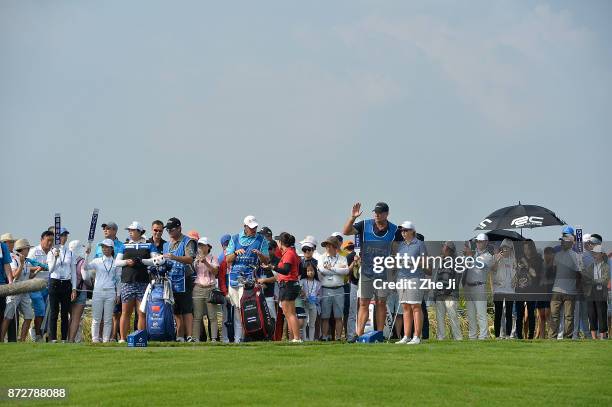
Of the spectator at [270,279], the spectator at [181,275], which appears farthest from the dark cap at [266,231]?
the spectator at [181,275]

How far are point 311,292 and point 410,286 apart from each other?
3.82 m

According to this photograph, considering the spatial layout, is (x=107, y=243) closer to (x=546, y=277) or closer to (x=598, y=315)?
(x=546, y=277)

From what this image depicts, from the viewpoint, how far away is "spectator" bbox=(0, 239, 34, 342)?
77.9ft

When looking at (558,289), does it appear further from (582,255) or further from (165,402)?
(165,402)

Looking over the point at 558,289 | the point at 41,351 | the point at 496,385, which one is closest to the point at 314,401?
the point at 496,385

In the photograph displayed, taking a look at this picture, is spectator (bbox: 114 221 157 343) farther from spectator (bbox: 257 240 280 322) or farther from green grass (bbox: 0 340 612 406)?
spectator (bbox: 257 240 280 322)

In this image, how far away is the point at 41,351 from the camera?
1941 centimetres

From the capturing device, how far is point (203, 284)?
943 inches

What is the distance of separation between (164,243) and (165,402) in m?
9.94

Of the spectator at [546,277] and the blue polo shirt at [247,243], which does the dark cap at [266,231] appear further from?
the spectator at [546,277]

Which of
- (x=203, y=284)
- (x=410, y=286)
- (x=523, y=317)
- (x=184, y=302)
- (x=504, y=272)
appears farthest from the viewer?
(x=523, y=317)

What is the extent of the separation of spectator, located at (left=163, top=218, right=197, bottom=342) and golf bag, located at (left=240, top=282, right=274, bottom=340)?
1097 mm

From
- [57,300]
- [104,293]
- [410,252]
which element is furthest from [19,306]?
[410,252]

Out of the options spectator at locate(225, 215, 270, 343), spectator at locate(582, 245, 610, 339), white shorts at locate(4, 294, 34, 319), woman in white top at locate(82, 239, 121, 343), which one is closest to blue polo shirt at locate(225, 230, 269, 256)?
spectator at locate(225, 215, 270, 343)
